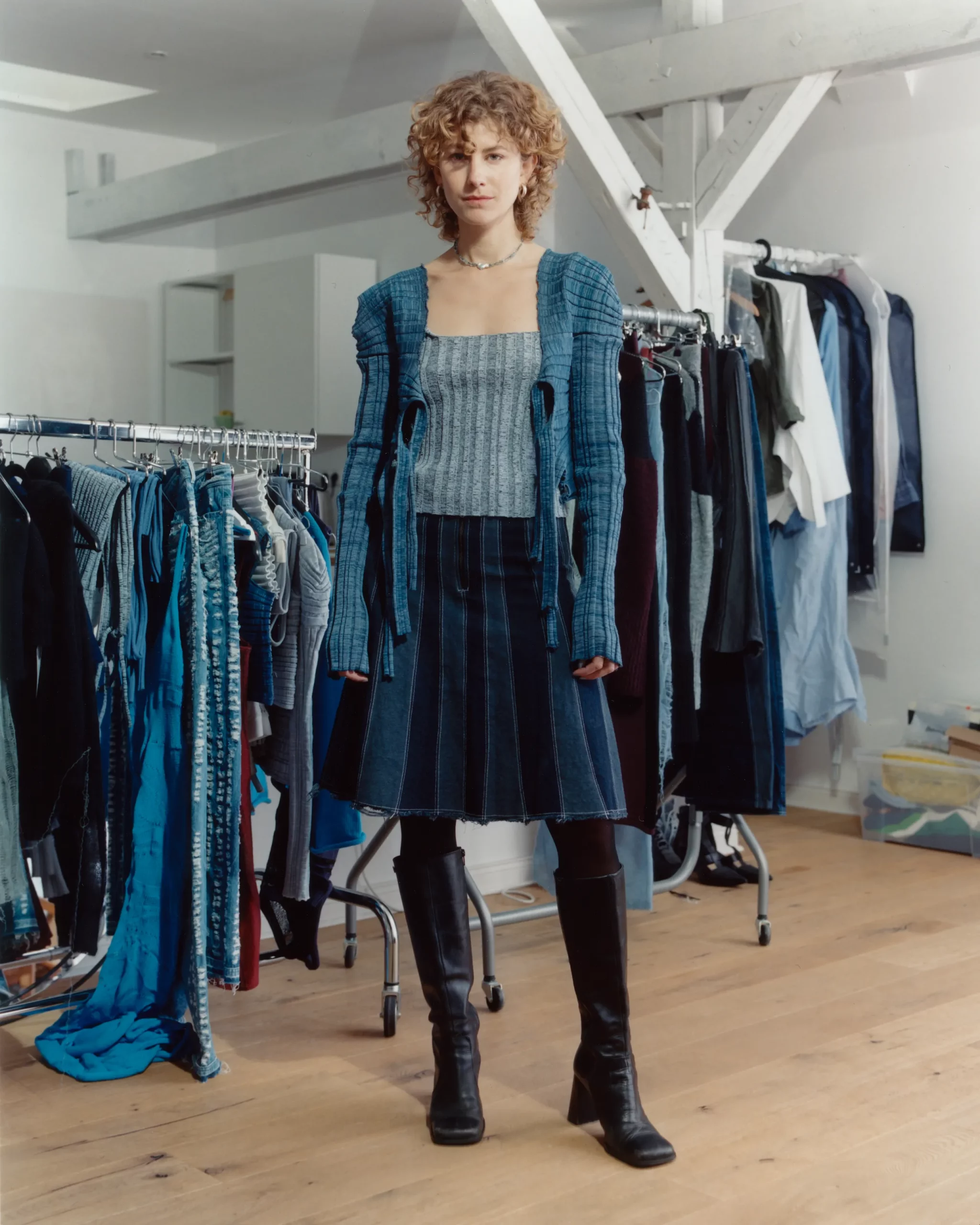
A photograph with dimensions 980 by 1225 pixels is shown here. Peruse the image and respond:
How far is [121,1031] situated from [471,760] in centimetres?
84

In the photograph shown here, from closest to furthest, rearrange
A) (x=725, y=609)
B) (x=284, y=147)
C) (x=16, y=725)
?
(x=16, y=725) → (x=725, y=609) → (x=284, y=147)

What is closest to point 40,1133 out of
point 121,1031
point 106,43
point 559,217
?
point 121,1031

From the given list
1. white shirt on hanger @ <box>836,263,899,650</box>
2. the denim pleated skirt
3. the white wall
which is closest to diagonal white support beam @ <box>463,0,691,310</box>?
white shirt on hanger @ <box>836,263,899,650</box>

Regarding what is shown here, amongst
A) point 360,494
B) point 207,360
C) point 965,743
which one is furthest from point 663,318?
point 207,360

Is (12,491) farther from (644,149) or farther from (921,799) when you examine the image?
(921,799)

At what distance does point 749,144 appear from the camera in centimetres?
351

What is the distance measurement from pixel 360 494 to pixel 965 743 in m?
2.57

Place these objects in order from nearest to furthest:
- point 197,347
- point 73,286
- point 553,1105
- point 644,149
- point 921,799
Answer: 1. point 553,1105
2. point 644,149
3. point 921,799
4. point 73,286
5. point 197,347

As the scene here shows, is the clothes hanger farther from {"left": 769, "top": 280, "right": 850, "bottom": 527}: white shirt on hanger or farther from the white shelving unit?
the white shelving unit

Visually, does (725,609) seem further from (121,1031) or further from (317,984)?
(121,1031)

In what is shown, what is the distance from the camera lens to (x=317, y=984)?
274cm

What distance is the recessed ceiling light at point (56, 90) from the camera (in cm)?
562

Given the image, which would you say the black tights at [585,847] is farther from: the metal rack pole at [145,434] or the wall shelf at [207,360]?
the wall shelf at [207,360]

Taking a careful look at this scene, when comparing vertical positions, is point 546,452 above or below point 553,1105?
above
